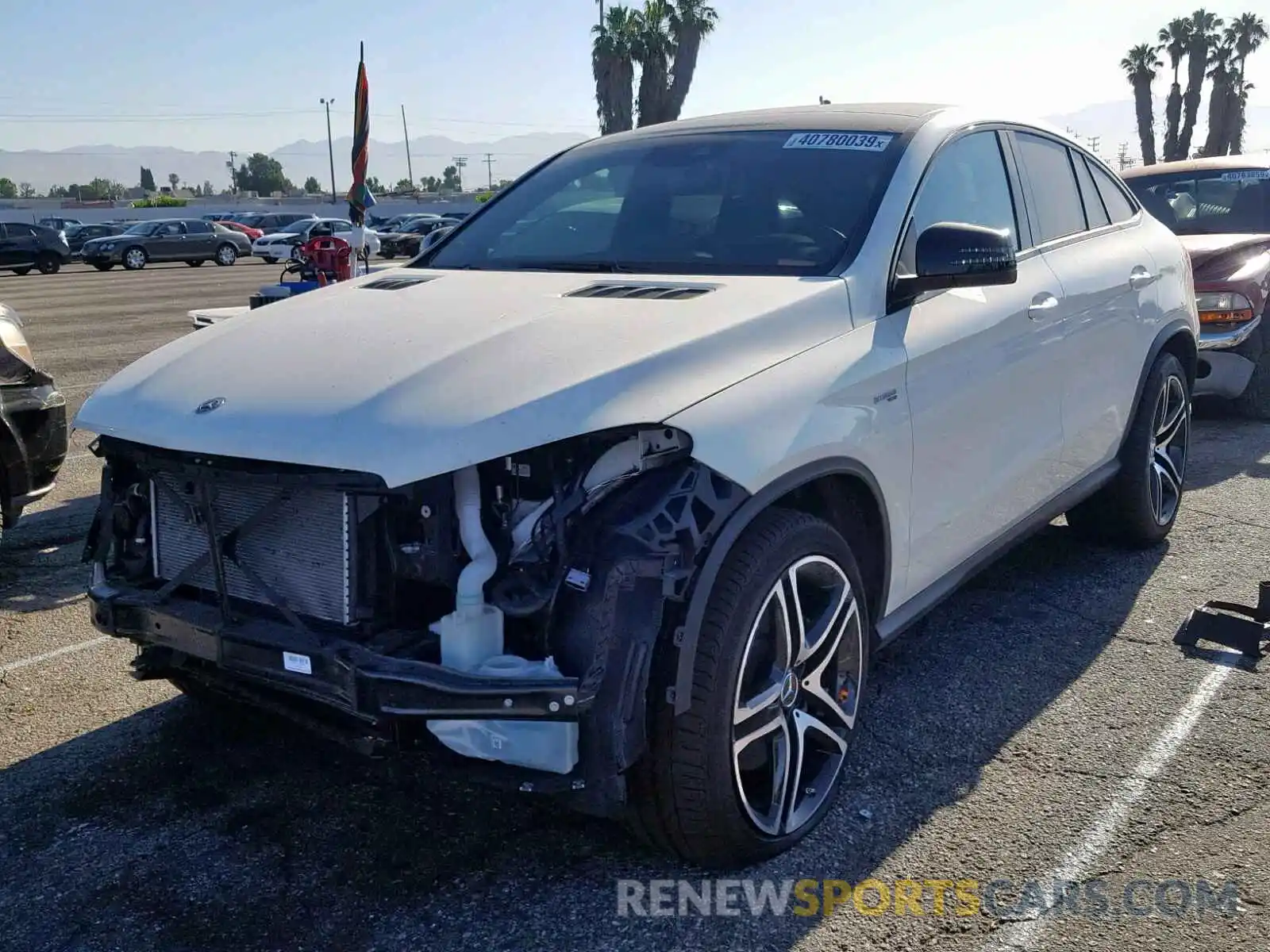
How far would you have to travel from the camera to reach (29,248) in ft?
105

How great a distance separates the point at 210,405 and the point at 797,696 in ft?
5.37

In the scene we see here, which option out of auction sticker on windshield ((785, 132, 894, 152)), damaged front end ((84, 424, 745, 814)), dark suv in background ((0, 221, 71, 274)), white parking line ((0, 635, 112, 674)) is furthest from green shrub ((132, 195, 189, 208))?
damaged front end ((84, 424, 745, 814))


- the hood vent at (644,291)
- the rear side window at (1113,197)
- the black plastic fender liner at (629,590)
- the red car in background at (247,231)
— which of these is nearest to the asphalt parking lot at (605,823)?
the black plastic fender liner at (629,590)

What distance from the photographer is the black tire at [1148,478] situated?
5.14m

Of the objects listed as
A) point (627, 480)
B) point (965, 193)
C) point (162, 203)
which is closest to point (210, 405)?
point (627, 480)

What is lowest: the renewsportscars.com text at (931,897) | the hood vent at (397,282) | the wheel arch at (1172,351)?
the renewsportscars.com text at (931,897)

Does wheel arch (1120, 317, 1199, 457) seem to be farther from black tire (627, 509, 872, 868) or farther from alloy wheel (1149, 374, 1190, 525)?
black tire (627, 509, 872, 868)

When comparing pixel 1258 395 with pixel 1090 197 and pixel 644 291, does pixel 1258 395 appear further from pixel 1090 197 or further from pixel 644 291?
pixel 644 291

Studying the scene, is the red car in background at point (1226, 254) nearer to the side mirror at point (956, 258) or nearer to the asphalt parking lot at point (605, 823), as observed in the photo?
the asphalt parking lot at point (605, 823)

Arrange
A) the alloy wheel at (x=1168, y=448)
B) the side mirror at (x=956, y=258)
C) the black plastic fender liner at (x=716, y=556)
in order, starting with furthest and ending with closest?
the alloy wheel at (x=1168, y=448) → the side mirror at (x=956, y=258) → the black plastic fender liner at (x=716, y=556)

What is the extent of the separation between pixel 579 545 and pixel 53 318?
693 inches

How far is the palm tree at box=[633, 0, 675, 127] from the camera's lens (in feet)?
150

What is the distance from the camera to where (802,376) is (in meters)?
3.03

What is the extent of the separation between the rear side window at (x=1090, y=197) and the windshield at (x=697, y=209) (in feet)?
5.04
